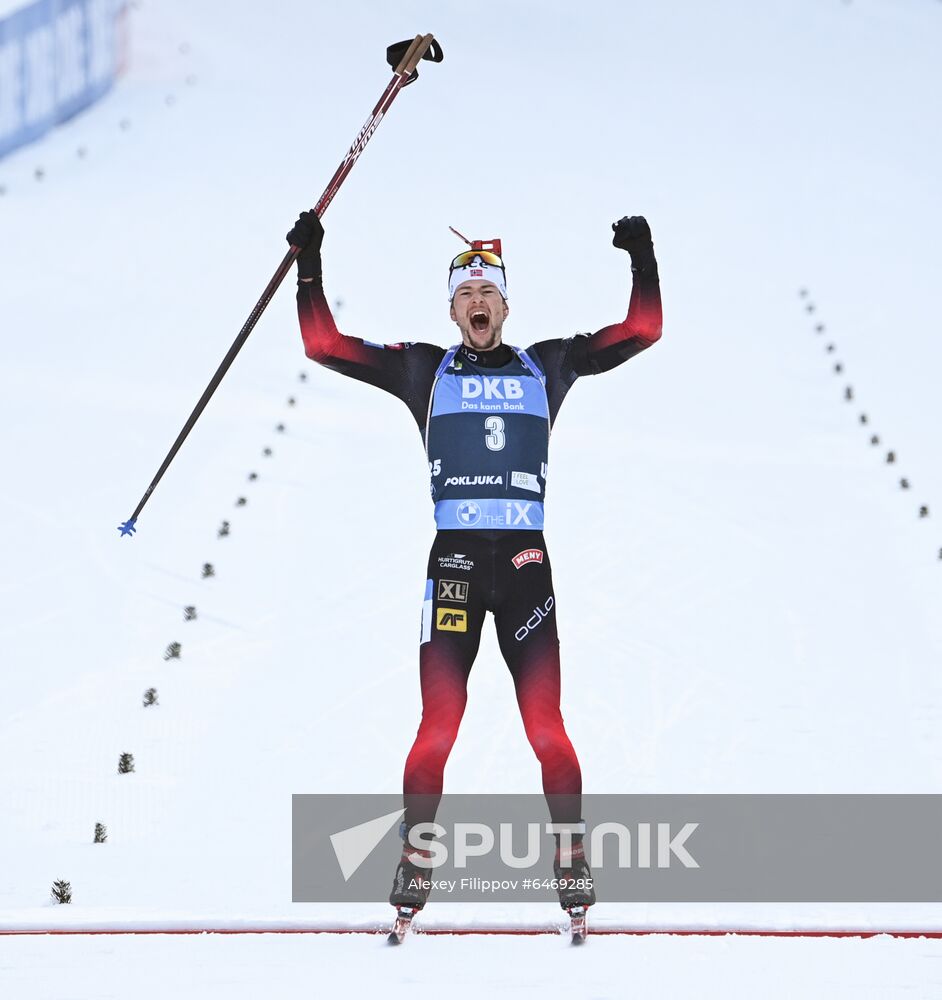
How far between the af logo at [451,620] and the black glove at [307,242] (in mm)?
1452

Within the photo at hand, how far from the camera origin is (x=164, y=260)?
2367cm

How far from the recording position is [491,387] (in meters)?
5.70

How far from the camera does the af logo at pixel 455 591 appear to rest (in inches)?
218

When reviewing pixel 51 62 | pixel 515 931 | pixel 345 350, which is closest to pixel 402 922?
pixel 515 931

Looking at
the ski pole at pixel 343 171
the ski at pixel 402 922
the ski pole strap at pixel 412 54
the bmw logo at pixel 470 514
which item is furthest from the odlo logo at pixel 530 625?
Result: the ski pole strap at pixel 412 54

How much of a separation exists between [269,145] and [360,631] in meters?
20.7

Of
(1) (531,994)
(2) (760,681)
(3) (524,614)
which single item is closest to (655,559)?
(2) (760,681)

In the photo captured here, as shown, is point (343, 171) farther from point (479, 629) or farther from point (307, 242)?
point (479, 629)

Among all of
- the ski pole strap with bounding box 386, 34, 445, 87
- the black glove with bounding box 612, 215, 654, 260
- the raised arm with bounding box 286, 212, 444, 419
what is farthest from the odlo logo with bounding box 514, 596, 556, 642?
the ski pole strap with bounding box 386, 34, 445, 87

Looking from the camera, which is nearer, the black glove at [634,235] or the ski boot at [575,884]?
the ski boot at [575,884]

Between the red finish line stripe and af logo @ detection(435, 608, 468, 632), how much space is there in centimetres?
112

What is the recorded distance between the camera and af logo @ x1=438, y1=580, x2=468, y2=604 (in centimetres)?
553

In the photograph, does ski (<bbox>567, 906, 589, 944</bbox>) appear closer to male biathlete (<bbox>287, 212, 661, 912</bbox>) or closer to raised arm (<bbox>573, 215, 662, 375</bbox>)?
male biathlete (<bbox>287, 212, 661, 912</bbox>)

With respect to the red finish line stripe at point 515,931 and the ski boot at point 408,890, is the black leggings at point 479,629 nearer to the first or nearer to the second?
the ski boot at point 408,890
